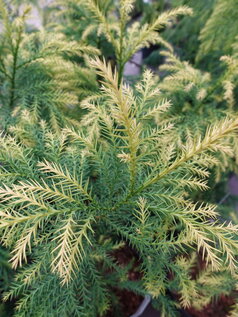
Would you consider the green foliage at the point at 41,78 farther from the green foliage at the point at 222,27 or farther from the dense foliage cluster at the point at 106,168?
the green foliage at the point at 222,27

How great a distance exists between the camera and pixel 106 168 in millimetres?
717

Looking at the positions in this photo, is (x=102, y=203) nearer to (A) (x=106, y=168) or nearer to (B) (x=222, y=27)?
(A) (x=106, y=168)

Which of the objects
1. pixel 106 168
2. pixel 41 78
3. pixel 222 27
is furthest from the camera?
pixel 222 27

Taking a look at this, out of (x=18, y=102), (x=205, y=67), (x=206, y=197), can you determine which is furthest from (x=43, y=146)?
(x=205, y=67)

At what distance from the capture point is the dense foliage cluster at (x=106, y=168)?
0.55 metres

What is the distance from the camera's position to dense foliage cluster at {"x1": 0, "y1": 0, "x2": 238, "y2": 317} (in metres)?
0.55

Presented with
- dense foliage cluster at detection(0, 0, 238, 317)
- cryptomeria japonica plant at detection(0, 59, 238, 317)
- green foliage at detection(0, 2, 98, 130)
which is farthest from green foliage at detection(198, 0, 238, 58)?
cryptomeria japonica plant at detection(0, 59, 238, 317)

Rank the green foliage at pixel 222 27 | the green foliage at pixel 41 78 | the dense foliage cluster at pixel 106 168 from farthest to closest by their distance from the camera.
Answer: the green foliage at pixel 222 27 < the green foliage at pixel 41 78 < the dense foliage cluster at pixel 106 168

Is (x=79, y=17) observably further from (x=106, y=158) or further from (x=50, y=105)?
(x=106, y=158)

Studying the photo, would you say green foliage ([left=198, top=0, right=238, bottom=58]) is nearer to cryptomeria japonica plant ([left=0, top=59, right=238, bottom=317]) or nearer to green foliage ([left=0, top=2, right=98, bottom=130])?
green foliage ([left=0, top=2, right=98, bottom=130])

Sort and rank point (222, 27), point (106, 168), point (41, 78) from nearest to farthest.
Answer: point (106, 168) < point (41, 78) < point (222, 27)

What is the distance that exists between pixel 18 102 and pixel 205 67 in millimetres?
1317

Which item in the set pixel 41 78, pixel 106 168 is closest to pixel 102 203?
pixel 106 168

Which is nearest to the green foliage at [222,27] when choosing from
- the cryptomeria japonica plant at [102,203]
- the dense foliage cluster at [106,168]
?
the dense foliage cluster at [106,168]
